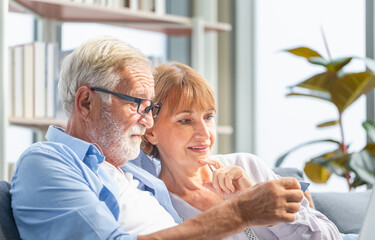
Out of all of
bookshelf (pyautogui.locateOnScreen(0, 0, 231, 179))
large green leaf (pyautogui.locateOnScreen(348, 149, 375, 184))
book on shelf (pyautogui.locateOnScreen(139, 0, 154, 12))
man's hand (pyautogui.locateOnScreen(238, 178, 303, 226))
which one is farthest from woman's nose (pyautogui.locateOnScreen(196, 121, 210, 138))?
book on shelf (pyautogui.locateOnScreen(139, 0, 154, 12))

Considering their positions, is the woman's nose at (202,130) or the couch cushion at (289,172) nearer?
the woman's nose at (202,130)

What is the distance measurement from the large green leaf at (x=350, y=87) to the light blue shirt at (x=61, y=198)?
70.7 inches

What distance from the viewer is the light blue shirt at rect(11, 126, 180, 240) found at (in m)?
1.17

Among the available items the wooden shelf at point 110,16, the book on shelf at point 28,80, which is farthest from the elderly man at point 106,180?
the wooden shelf at point 110,16

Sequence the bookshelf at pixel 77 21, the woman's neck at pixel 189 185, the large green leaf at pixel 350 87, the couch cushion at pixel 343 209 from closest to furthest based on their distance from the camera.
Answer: the woman's neck at pixel 189 185 → the couch cushion at pixel 343 209 → the bookshelf at pixel 77 21 → the large green leaf at pixel 350 87

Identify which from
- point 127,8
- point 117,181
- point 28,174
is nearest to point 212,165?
point 117,181

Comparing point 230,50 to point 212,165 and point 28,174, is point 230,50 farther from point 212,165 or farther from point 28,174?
point 28,174

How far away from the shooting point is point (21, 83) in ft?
9.09

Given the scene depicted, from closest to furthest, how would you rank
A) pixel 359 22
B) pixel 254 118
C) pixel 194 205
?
pixel 194 205
pixel 359 22
pixel 254 118

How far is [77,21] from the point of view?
318cm

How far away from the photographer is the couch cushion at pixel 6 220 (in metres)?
1.23

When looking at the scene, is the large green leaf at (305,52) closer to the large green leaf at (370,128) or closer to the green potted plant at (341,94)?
the green potted plant at (341,94)

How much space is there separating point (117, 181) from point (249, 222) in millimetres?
400

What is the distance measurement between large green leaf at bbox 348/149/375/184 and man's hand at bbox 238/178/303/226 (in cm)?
159
